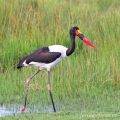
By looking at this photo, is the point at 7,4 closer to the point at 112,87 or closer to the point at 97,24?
the point at 97,24

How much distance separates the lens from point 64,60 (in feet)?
29.8

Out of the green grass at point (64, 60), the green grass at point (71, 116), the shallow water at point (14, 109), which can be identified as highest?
the green grass at point (64, 60)

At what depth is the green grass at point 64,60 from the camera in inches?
312

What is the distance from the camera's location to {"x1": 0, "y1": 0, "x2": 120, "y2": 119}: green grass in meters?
7.93

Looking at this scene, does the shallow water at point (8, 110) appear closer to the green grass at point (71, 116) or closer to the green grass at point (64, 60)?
the green grass at point (64, 60)

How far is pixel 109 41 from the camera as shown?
9.96 m

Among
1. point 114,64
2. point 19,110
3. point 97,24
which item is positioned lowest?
point 19,110

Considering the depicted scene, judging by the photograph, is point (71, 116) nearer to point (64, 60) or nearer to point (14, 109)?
point (14, 109)

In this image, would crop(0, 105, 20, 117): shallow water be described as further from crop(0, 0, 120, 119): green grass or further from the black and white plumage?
the black and white plumage

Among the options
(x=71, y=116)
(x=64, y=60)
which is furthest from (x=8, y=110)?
(x=64, y=60)

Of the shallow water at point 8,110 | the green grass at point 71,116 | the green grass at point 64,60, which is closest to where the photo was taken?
the green grass at point 71,116

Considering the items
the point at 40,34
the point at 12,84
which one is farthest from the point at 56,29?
the point at 12,84

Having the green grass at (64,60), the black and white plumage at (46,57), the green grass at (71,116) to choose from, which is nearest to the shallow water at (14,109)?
the green grass at (64,60)

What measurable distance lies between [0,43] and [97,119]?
3964 mm
